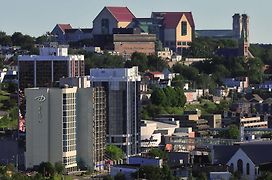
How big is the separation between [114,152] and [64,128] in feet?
6.20

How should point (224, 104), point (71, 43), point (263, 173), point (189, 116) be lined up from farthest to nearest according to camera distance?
point (71, 43) < point (224, 104) < point (189, 116) < point (263, 173)

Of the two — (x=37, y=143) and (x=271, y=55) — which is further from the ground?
(x=271, y=55)

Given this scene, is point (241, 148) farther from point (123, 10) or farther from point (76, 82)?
point (123, 10)

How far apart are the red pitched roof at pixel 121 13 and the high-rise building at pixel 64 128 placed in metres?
20.8

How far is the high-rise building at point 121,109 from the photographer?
2419 centimetres

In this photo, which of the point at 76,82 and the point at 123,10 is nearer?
the point at 76,82

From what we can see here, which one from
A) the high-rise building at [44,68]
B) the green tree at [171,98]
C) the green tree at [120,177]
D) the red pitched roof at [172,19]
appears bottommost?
the green tree at [120,177]

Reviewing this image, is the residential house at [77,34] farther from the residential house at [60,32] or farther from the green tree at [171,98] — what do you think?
the green tree at [171,98]

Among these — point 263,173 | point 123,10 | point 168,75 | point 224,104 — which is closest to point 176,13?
point 123,10

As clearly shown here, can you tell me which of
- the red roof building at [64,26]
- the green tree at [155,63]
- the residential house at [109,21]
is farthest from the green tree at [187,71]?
the red roof building at [64,26]

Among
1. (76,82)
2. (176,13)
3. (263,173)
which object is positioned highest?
(176,13)

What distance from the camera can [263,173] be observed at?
759 inches

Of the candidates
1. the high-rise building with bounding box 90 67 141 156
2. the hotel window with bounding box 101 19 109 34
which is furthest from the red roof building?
the high-rise building with bounding box 90 67 141 156

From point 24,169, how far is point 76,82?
1.82 metres
